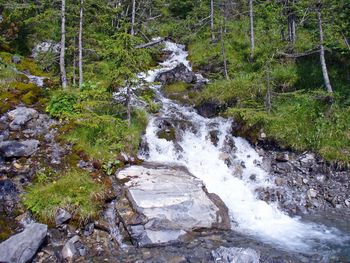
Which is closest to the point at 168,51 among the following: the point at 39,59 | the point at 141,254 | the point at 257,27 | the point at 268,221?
the point at 257,27

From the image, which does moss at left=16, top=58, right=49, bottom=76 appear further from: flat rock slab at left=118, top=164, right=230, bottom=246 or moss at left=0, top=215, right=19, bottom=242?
moss at left=0, top=215, right=19, bottom=242

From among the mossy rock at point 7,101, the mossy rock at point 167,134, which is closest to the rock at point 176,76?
the mossy rock at point 167,134

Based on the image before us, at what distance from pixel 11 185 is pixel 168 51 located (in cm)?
2111

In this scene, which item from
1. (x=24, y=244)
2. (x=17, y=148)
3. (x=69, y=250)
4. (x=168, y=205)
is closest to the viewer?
(x=24, y=244)

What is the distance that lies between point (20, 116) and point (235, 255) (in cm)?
1069

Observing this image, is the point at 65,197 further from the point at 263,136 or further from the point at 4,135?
the point at 263,136

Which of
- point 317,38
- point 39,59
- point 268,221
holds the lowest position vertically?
point 268,221

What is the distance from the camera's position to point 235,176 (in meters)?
14.4

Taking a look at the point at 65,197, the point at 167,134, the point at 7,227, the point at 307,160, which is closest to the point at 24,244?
the point at 7,227

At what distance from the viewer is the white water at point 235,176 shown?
10.4 m

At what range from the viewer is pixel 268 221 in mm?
11562

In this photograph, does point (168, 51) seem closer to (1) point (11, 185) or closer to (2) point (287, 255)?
(1) point (11, 185)

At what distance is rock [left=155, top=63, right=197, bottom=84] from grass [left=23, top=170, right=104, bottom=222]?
1285 cm

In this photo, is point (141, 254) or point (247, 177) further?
point (247, 177)
